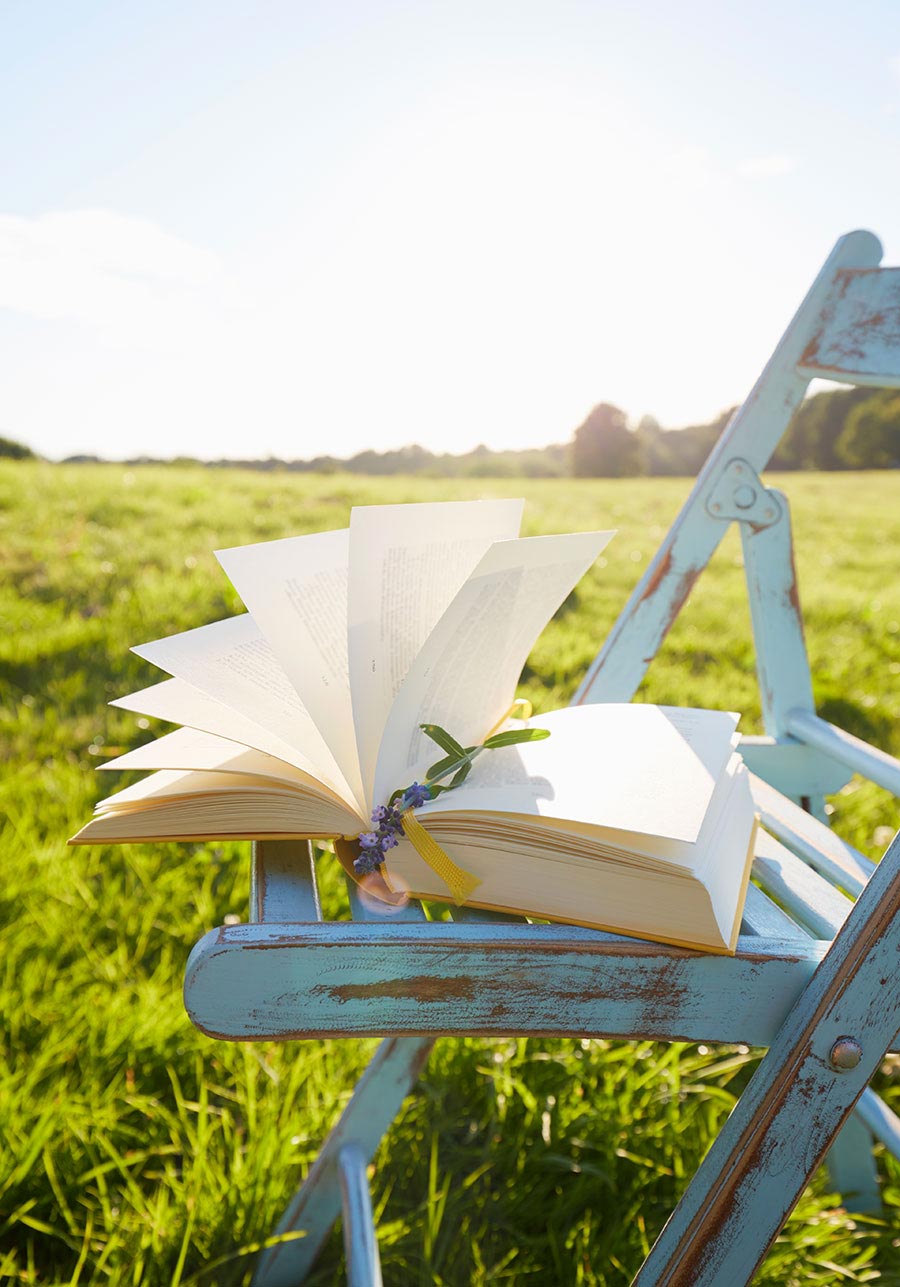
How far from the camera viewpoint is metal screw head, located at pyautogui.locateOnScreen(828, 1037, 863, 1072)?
26.7 inches

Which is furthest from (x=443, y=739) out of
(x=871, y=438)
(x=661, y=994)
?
(x=871, y=438)

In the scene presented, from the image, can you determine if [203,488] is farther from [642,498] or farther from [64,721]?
[642,498]

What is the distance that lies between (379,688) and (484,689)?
12 cm

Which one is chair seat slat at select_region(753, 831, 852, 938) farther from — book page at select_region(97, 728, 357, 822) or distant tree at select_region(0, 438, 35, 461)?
distant tree at select_region(0, 438, 35, 461)

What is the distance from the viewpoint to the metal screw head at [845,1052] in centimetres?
68

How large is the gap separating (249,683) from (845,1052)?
0.52m

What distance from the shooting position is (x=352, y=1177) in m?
1.11

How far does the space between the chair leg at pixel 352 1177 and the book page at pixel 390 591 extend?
20.3 inches

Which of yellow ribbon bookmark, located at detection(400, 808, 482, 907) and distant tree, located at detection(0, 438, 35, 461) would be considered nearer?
yellow ribbon bookmark, located at detection(400, 808, 482, 907)

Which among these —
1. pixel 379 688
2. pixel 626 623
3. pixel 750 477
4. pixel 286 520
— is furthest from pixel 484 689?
pixel 286 520

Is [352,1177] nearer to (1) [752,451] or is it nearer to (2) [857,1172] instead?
(2) [857,1172]

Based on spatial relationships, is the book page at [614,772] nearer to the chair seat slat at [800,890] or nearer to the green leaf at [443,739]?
the green leaf at [443,739]

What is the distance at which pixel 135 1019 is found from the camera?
1.48m

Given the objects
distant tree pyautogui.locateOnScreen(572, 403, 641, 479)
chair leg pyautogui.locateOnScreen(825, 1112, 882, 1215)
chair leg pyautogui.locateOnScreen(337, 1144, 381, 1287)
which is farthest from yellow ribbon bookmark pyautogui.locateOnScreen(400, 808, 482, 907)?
distant tree pyautogui.locateOnScreen(572, 403, 641, 479)
